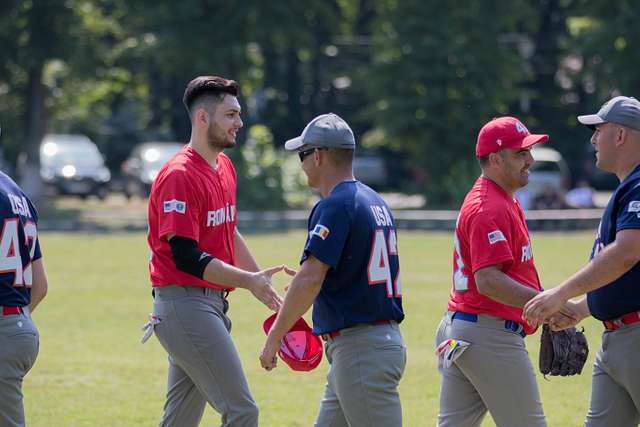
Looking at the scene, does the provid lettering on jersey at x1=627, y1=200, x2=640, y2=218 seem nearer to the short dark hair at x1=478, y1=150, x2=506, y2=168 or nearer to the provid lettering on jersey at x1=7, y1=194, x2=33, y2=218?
the short dark hair at x1=478, y1=150, x2=506, y2=168

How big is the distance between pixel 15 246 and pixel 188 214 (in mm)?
1001

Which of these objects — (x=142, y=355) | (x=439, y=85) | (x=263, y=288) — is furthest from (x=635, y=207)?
(x=439, y=85)

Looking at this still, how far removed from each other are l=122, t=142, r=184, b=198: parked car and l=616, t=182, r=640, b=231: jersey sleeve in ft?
114

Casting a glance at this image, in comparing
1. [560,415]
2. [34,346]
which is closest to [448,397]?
[34,346]

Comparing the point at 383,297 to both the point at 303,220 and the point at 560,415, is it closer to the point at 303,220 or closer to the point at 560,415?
the point at 560,415

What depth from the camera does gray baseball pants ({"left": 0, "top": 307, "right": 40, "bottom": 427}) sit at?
6.39 meters

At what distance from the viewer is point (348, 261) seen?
20.4ft

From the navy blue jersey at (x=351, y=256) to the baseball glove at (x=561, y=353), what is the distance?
1.11 m

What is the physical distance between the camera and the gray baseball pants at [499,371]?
6.52 meters

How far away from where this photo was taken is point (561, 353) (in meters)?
6.88

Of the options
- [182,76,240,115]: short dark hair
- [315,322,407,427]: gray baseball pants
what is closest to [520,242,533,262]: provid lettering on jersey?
[315,322,407,427]: gray baseball pants

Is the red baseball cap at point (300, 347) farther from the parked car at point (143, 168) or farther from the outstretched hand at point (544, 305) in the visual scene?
the parked car at point (143, 168)

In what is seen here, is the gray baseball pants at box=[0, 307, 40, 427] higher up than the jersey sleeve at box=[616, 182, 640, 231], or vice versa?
the jersey sleeve at box=[616, 182, 640, 231]

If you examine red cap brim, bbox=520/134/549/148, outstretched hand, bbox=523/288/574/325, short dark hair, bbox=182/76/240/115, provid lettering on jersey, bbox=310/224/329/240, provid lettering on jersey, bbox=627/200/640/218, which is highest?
short dark hair, bbox=182/76/240/115
